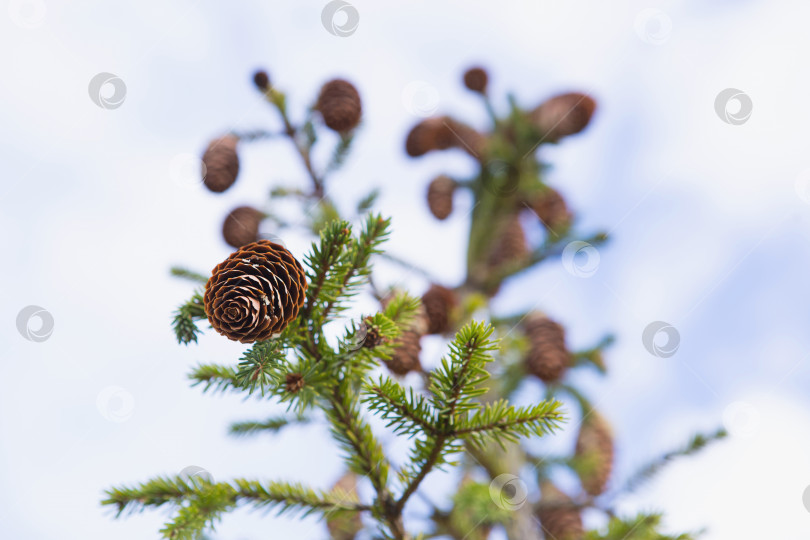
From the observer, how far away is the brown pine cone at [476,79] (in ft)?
9.78

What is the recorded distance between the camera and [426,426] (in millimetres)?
1014

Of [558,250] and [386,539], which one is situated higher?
Result: [558,250]

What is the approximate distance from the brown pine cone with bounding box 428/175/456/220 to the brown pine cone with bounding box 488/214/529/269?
37 cm

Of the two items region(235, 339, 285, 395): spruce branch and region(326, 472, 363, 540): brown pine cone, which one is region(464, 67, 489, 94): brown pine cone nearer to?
region(326, 472, 363, 540): brown pine cone

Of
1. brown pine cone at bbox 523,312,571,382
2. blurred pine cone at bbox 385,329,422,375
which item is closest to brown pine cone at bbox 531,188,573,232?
brown pine cone at bbox 523,312,571,382

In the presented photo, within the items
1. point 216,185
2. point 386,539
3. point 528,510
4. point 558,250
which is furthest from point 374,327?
point 558,250

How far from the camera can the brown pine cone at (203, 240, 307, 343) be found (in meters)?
0.91

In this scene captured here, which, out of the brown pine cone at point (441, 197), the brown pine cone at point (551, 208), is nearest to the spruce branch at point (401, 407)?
the brown pine cone at point (441, 197)

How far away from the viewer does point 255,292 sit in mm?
922

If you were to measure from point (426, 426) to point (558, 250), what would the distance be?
5.43 ft

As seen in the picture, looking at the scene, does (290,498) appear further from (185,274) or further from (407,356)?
(185,274)

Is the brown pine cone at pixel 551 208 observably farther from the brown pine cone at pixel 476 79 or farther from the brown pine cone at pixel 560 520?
the brown pine cone at pixel 560 520

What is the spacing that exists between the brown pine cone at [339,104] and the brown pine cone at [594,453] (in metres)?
1.59

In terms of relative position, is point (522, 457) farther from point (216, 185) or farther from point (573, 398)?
point (216, 185)
